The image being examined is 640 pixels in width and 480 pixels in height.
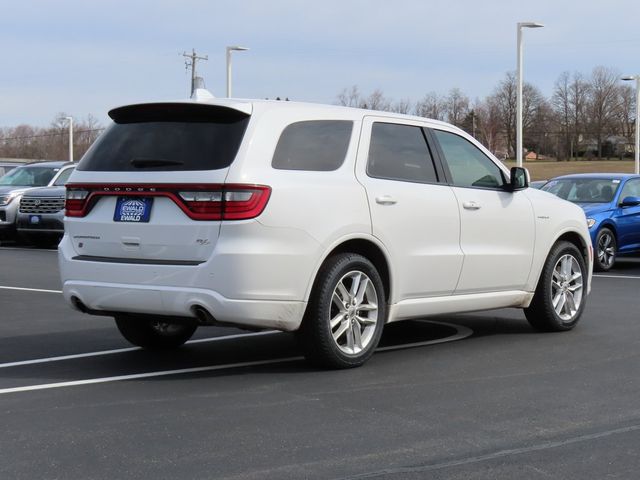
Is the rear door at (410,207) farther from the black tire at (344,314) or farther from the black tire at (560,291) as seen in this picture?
the black tire at (560,291)

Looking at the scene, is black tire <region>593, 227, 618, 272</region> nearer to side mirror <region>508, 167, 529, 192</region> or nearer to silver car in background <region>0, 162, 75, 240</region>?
side mirror <region>508, 167, 529, 192</region>

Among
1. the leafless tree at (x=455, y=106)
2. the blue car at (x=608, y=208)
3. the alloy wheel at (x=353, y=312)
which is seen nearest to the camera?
the alloy wheel at (x=353, y=312)

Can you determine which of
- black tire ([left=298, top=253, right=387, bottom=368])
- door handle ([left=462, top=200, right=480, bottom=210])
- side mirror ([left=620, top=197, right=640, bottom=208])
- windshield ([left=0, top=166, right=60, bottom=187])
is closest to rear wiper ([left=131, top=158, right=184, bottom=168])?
black tire ([left=298, top=253, right=387, bottom=368])

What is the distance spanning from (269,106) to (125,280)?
1503 millimetres

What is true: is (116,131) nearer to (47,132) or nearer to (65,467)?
(65,467)

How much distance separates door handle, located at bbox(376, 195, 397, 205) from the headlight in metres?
15.5

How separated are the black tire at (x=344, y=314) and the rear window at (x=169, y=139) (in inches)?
41.8

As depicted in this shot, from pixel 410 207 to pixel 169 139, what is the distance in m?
1.83

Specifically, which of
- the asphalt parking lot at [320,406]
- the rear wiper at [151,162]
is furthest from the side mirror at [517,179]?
the rear wiper at [151,162]

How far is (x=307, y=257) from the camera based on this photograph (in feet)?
22.6

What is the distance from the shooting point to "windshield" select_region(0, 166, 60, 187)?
2234 cm

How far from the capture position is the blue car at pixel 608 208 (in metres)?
16.6

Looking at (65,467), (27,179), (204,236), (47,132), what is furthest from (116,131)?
(47,132)

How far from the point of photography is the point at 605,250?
54.5 feet
